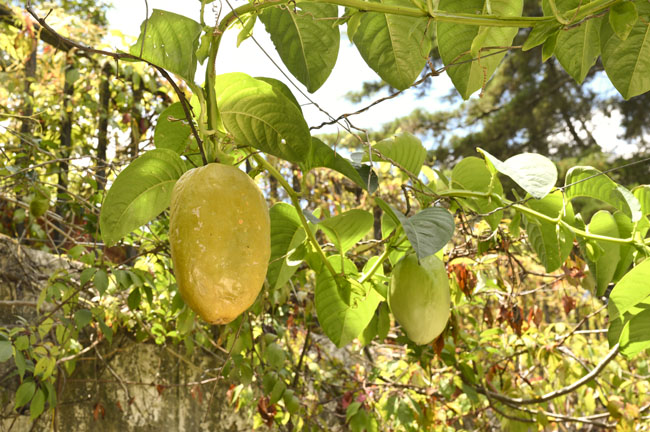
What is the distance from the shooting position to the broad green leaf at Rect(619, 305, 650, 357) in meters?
0.60

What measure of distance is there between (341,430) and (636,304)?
1567 mm

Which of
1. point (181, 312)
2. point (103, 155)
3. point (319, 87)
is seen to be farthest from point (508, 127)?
point (319, 87)

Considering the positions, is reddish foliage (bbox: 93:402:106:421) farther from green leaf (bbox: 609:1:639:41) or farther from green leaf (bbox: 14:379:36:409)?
green leaf (bbox: 609:1:639:41)

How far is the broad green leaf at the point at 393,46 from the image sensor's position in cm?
51

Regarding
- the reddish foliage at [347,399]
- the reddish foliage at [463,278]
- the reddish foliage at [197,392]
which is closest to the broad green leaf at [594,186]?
the reddish foliage at [463,278]

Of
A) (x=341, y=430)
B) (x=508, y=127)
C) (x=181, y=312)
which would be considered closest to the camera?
(x=181, y=312)

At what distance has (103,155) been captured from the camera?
7.74 feet

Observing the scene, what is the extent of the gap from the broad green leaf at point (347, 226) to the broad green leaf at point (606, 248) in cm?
27

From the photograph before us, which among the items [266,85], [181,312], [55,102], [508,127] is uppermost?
[508,127]

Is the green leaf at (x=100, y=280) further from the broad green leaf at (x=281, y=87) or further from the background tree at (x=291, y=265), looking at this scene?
the broad green leaf at (x=281, y=87)

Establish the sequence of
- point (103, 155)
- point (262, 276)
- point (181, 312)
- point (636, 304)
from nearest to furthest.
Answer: point (262, 276) < point (636, 304) < point (181, 312) < point (103, 155)

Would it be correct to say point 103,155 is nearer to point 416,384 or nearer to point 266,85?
point 416,384

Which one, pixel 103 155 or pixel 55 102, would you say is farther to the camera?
pixel 103 155

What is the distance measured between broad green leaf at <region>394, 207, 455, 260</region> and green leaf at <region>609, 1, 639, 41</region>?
0.18 metres
